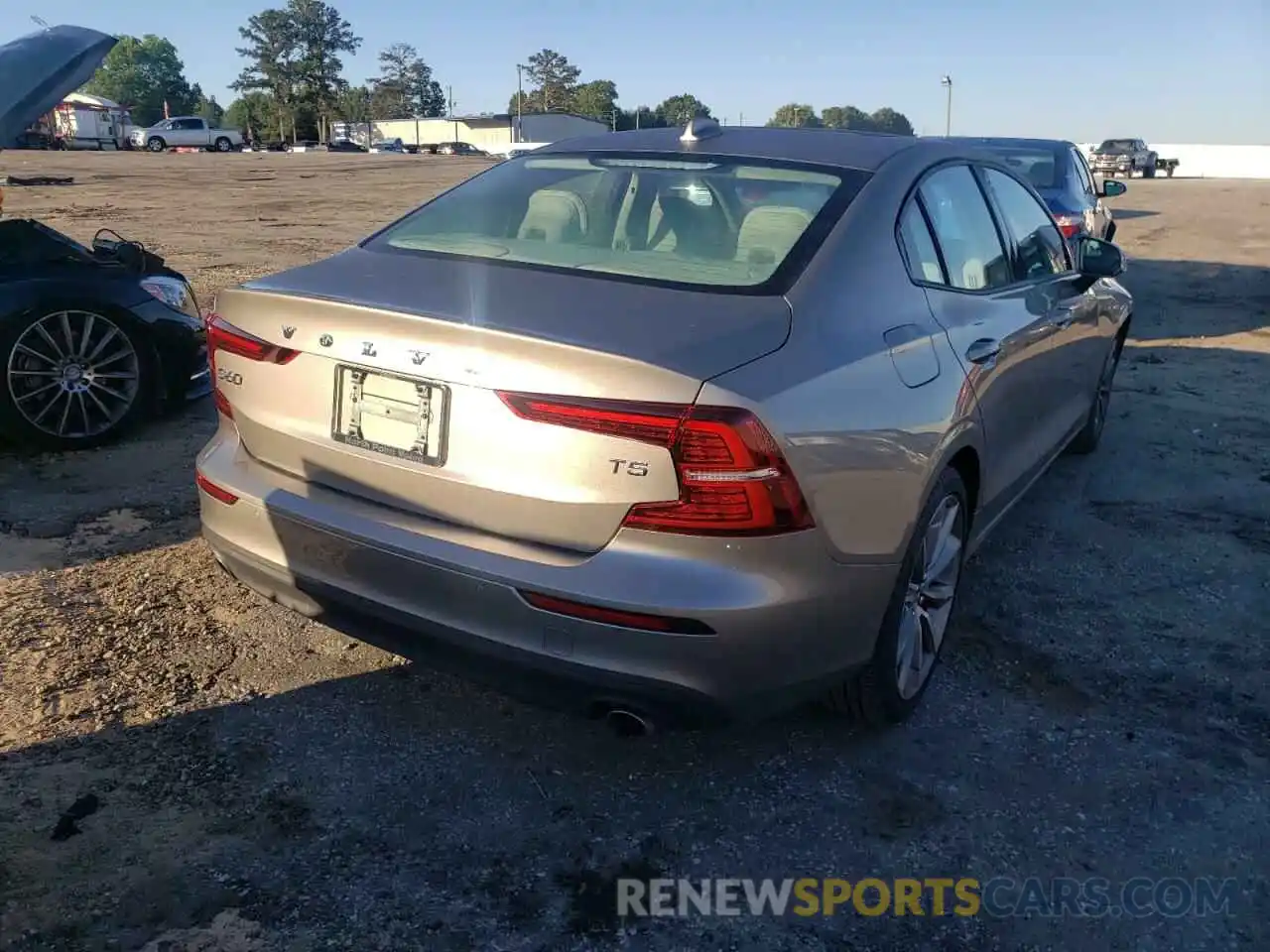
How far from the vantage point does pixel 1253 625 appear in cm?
394

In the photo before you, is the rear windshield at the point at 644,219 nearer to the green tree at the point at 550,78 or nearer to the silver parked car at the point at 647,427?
the silver parked car at the point at 647,427

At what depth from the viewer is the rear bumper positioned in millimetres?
2330

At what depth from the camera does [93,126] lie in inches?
2410

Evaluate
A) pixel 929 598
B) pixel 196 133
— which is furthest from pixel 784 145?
pixel 196 133

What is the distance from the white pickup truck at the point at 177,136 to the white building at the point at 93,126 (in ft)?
3.91

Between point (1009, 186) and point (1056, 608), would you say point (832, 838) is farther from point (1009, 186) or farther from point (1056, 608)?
point (1009, 186)

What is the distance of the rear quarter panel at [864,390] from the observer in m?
2.42

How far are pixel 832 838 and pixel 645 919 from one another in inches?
22.1

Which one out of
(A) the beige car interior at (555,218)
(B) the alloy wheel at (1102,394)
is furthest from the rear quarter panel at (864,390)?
(B) the alloy wheel at (1102,394)

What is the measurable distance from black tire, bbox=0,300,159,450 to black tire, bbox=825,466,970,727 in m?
4.07

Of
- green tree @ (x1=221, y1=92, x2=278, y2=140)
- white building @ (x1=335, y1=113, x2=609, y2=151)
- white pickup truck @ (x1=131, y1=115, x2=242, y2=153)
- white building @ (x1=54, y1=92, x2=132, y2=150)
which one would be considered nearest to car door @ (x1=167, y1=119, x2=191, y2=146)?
white pickup truck @ (x1=131, y1=115, x2=242, y2=153)

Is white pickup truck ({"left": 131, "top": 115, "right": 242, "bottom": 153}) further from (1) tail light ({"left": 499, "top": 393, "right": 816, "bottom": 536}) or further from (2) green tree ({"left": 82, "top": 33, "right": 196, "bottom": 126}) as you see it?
(1) tail light ({"left": 499, "top": 393, "right": 816, "bottom": 536})

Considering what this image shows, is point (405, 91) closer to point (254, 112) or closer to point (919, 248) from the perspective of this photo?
point (254, 112)

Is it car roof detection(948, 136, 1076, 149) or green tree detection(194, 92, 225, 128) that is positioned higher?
green tree detection(194, 92, 225, 128)
